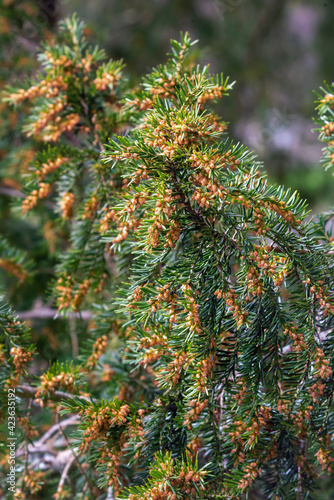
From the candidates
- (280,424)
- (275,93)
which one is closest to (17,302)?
(280,424)

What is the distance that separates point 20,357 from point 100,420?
18 cm

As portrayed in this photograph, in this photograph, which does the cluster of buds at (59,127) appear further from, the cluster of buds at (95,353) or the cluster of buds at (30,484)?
the cluster of buds at (30,484)

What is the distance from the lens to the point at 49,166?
859 millimetres

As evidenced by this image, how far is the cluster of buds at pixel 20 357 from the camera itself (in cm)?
69

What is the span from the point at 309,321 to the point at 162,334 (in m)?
0.21

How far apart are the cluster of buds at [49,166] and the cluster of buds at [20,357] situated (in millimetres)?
344

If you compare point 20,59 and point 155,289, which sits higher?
point 20,59

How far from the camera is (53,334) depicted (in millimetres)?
1552

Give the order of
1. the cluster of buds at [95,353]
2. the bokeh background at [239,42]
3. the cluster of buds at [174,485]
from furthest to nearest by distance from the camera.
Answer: the bokeh background at [239,42]
the cluster of buds at [95,353]
the cluster of buds at [174,485]

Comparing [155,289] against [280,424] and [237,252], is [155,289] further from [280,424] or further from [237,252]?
[280,424]

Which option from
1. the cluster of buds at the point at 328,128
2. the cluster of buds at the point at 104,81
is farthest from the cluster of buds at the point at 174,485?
the cluster of buds at the point at 104,81

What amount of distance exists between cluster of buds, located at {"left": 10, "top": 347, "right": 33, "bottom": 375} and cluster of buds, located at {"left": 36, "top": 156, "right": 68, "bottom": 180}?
1.13ft

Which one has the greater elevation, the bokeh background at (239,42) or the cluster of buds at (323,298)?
the bokeh background at (239,42)

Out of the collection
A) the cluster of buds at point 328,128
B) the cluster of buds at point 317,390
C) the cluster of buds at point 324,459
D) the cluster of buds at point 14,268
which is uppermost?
the cluster of buds at point 328,128
